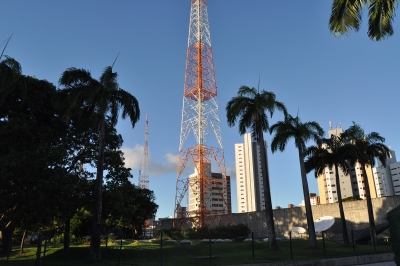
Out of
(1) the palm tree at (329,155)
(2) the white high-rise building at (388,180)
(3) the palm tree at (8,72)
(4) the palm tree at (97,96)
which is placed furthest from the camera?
(2) the white high-rise building at (388,180)

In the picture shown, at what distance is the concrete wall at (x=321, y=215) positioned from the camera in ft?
135

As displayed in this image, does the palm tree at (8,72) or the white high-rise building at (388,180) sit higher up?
the white high-rise building at (388,180)

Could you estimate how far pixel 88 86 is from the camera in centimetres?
2667

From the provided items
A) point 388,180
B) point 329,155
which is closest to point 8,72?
point 329,155

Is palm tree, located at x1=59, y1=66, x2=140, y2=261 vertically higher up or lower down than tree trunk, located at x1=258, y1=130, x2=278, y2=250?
higher up

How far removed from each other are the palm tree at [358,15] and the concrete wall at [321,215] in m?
31.8

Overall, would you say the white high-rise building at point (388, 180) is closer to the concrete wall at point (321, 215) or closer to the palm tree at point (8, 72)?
the concrete wall at point (321, 215)

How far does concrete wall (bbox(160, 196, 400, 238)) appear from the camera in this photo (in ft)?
135

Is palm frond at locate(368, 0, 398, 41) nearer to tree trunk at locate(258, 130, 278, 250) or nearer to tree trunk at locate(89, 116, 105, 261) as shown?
tree trunk at locate(258, 130, 278, 250)

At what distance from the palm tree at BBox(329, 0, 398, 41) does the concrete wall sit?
31.8 meters

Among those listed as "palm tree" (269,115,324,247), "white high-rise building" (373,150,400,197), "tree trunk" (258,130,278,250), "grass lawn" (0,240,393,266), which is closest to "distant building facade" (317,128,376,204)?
"white high-rise building" (373,150,400,197)

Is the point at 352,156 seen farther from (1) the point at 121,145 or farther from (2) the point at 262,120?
(1) the point at 121,145

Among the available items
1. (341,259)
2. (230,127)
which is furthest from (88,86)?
(341,259)

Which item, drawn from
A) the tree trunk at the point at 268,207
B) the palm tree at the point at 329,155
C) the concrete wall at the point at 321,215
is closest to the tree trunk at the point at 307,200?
the palm tree at the point at 329,155
